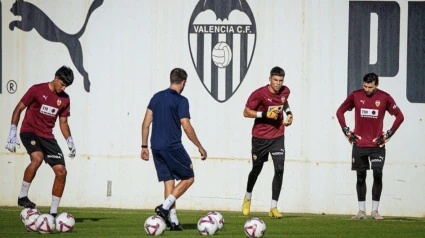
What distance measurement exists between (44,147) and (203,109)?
15.1 feet

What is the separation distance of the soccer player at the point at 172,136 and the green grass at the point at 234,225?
69cm

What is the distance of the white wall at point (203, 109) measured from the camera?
1980 cm

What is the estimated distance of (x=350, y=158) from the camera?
65.2 ft

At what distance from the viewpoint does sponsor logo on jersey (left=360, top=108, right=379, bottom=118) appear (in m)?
18.1

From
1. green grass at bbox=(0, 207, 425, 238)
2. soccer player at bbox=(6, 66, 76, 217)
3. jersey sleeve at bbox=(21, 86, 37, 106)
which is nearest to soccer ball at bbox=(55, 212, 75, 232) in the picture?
green grass at bbox=(0, 207, 425, 238)

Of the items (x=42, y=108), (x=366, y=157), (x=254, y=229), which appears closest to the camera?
(x=254, y=229)

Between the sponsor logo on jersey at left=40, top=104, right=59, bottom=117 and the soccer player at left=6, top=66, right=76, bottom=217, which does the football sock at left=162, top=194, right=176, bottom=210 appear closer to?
the soccer player at left=6, top=66, right=76, bottom=217

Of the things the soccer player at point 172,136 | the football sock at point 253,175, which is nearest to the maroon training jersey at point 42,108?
the soccer player at point 172,136

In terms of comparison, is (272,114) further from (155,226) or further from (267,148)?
(155,226)

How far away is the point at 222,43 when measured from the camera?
20156 mm

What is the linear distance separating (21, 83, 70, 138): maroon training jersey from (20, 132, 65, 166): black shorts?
0.08 m

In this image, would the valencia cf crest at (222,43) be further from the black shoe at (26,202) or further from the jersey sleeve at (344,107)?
the black shoe at (26,202)

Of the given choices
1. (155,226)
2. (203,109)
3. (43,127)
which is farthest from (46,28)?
(155,226)

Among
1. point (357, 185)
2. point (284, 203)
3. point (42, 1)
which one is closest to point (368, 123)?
point (357, 185)
